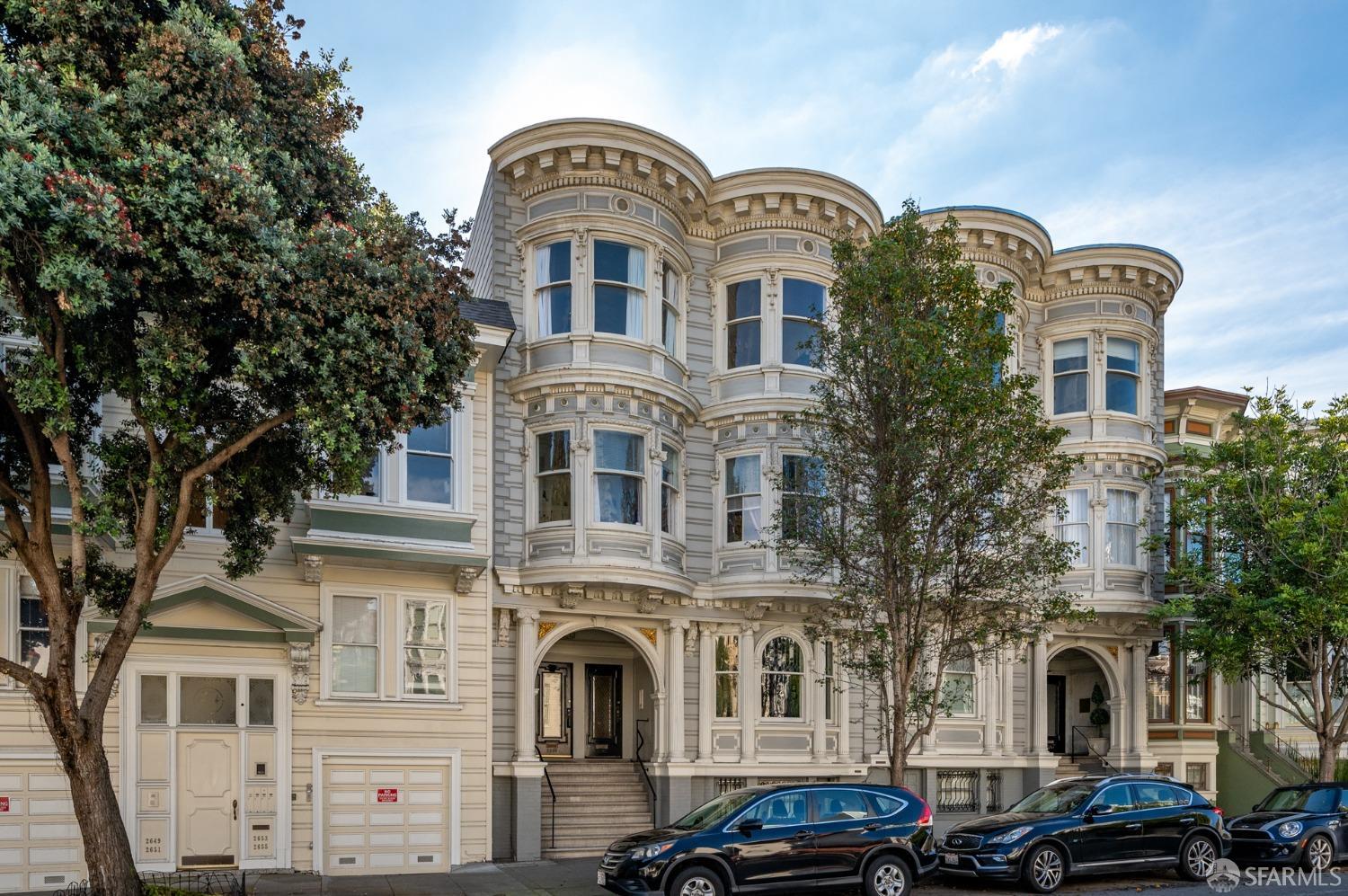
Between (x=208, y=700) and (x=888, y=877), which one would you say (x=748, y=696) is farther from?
(x=208, y=700)

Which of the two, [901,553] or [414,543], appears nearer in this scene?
[901,553]

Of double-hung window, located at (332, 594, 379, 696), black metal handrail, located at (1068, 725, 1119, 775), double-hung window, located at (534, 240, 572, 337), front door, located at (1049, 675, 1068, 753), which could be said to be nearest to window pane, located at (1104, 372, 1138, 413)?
front door, located at (1049, 675, 1068, 753)

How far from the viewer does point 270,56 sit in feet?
41.7

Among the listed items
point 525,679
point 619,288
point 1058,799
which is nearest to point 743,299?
point 619,288

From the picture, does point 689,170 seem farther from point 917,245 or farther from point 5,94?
point 5,94

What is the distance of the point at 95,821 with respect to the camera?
11.8 metres

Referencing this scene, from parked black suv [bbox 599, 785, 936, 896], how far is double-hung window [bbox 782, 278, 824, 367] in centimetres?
915

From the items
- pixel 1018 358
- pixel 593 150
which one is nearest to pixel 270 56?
pixel 593 150

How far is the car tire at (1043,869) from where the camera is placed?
15.4 metres

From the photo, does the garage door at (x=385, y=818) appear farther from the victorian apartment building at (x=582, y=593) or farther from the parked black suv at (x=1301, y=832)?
the parked black suv at (x=1301, y=832)

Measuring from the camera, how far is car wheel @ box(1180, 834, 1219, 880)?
1650 centimetres

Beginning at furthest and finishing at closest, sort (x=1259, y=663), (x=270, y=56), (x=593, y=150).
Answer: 1. (x=1259, y=663)
2. (x=593, y=150)
3. (x=270, y=56)

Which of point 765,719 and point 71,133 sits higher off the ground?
point 71,133

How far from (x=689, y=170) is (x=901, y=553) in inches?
336
